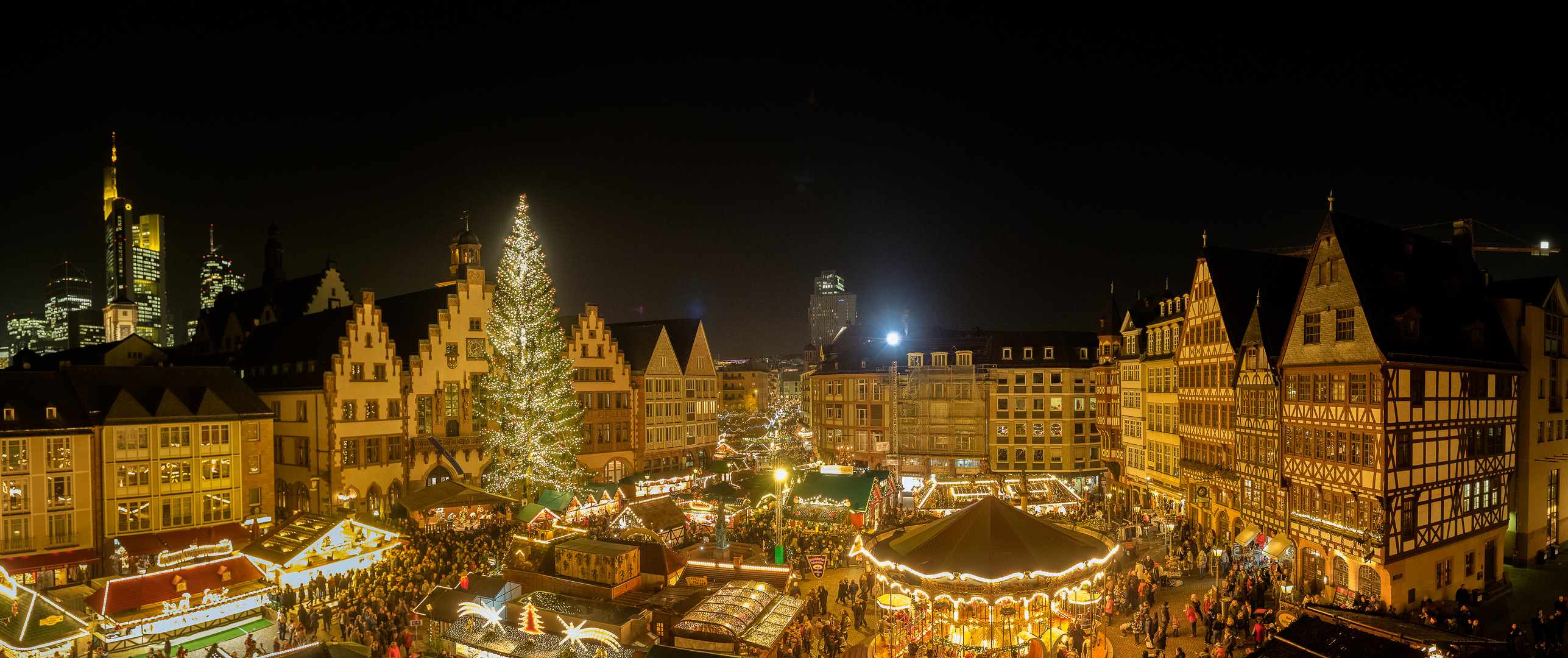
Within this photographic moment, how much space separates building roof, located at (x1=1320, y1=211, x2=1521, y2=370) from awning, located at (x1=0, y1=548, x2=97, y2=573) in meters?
42.6

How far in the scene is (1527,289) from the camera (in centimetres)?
2830

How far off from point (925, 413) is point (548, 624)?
38.3 metres

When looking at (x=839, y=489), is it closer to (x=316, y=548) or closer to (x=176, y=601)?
(x=316, y=548)

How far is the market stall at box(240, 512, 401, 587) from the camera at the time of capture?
82.1 ft

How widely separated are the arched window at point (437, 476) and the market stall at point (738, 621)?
2802cm

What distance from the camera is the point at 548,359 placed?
41.0 m

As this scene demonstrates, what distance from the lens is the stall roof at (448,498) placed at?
113 ft

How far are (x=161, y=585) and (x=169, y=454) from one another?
14.9 m

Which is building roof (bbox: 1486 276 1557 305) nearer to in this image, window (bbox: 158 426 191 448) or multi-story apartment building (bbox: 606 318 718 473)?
multi-story apartment building (bbox: 606 318 718 473)

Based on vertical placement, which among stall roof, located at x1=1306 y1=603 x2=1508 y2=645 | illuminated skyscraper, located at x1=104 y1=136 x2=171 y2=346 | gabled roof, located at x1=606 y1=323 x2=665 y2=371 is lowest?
stall roof, located at x1=1306 y1=603 x2=1508 y2=645

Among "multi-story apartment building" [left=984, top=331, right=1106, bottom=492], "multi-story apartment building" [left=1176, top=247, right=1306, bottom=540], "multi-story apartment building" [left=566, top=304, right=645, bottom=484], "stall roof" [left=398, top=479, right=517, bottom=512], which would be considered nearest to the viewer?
"multi-story apartment building" [left=1176, top=247, right=1306, bottom=540]

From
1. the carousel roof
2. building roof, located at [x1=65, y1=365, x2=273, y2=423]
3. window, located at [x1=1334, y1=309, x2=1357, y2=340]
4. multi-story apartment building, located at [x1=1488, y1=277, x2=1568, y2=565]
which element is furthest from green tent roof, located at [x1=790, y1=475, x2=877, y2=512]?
building roof, located at [x1=65, y1=365, x2=273, y2=423]

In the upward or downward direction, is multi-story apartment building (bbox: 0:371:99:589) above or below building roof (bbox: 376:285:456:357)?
below

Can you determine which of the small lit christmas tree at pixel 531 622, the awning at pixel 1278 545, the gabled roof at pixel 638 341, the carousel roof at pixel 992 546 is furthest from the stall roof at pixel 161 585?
the awning at pixel 1278 545
